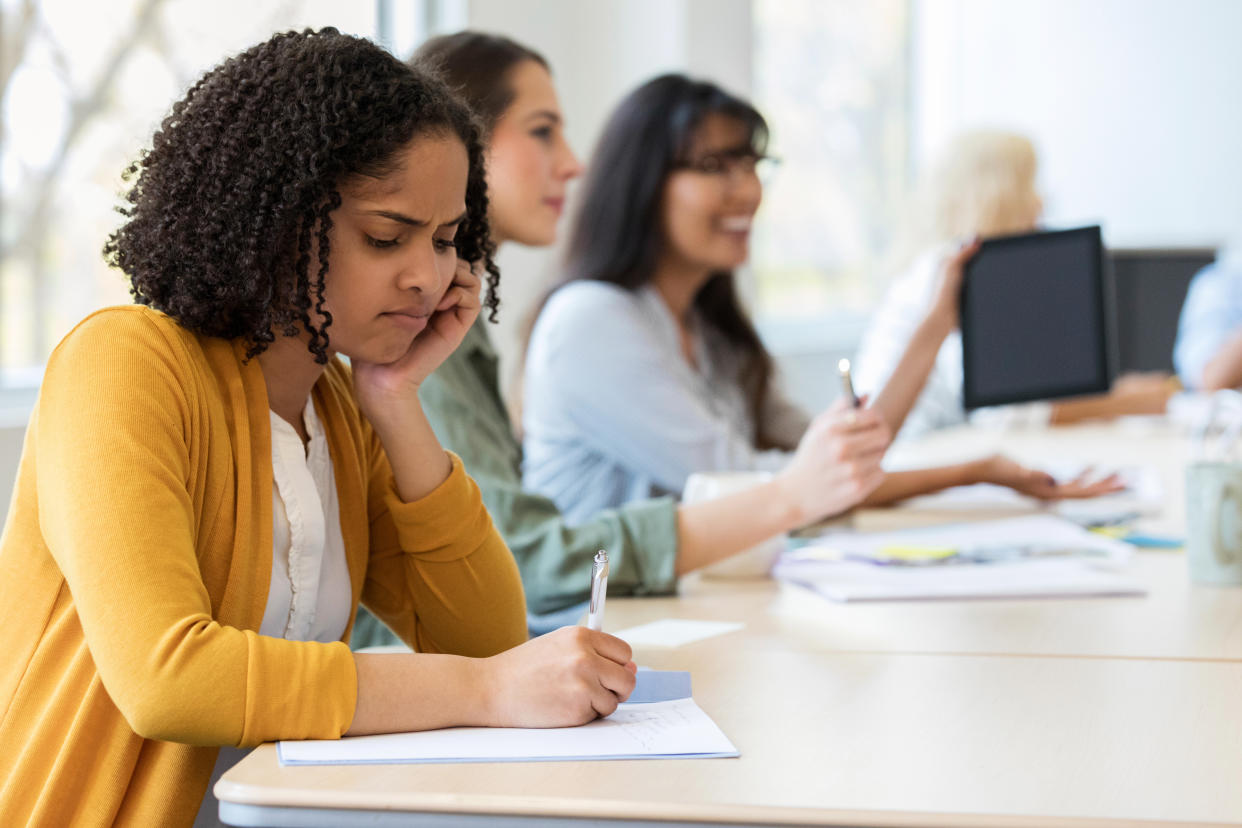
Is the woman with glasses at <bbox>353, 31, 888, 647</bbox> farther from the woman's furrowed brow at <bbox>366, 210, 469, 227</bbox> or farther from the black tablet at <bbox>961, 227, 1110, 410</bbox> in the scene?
the black tablet at <bbox>961, 227, 1110, 410</bbox>

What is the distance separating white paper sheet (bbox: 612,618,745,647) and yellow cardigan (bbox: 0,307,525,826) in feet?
1.24

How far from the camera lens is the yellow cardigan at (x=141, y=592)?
82 cm

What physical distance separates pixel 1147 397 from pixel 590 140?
1.55 meters

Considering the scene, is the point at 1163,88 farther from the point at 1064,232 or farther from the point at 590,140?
the point at 1064,232

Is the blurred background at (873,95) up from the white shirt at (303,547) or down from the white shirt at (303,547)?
up

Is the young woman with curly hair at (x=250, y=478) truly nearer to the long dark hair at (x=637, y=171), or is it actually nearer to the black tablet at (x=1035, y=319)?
the long dark hair at (x=637, y=171)

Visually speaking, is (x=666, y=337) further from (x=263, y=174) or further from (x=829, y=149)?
(x=829, y=149)

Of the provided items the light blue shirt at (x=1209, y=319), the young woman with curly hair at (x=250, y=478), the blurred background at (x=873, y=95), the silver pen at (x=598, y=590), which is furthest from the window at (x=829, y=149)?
the silver pen at (x=598, y=590)

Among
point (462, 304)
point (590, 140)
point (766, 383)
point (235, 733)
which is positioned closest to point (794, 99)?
point (590, 140)

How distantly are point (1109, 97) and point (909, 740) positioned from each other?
201 inches

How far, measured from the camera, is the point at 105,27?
226 cm

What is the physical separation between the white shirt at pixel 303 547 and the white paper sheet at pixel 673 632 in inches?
10.8

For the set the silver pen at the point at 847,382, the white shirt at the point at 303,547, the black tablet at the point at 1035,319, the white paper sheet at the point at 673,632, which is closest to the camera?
the white shirt at the point at 303,547

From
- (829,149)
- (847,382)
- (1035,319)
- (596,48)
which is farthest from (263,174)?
(829,149)
